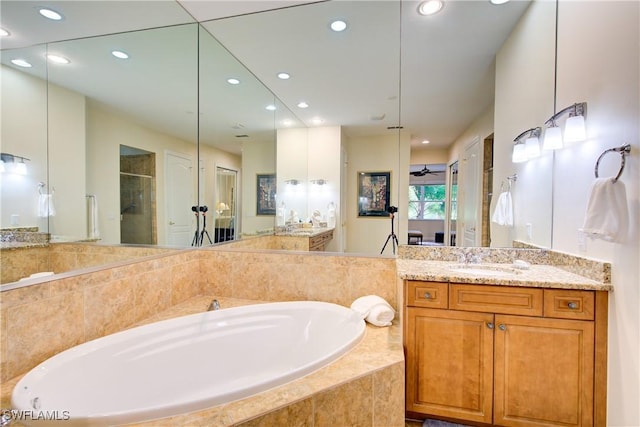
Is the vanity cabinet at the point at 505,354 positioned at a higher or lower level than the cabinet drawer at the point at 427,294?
lower

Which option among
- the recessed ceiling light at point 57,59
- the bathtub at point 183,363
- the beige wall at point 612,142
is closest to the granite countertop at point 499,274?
the beige wall at point 612,142

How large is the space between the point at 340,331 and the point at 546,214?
167 cm

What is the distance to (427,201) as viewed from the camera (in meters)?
2.18

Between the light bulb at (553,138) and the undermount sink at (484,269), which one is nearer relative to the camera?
the light bulb at (553,138)

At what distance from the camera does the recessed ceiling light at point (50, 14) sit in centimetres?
157

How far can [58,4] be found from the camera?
1.66m

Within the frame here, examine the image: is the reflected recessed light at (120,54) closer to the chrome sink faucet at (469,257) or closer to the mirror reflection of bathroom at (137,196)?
the mirror reflection of bathroom at (137,196)

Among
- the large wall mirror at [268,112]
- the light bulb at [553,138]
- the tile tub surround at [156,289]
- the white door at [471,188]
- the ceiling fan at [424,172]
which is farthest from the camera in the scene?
the ceiling fan at [424,172]

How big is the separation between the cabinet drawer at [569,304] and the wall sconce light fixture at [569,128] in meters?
0.87

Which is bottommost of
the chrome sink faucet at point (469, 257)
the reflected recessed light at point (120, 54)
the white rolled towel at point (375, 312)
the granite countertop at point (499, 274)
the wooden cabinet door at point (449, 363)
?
the wooden cabinet door at point (449, 363)

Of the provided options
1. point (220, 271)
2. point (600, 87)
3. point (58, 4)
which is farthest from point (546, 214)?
point (58, 4)

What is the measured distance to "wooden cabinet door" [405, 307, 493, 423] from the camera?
1.49 m

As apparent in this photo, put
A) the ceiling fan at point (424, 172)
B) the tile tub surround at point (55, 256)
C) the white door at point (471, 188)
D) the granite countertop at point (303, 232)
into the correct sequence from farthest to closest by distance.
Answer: the granite countertop at point (303, 232) → the ceiling fan at point (424, 172) → the white door at point (471, 188) → the tile tub surround at point (55, 256)

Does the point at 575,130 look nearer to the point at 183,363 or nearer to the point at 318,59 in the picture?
the point at 318,59
